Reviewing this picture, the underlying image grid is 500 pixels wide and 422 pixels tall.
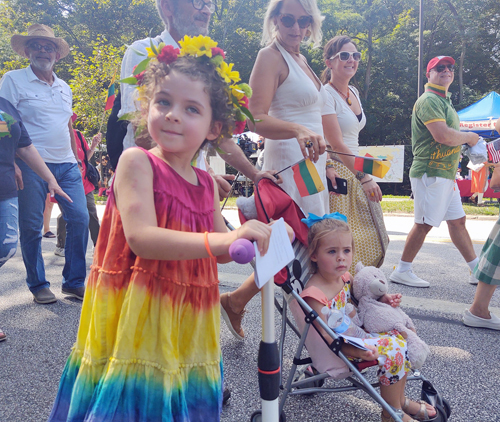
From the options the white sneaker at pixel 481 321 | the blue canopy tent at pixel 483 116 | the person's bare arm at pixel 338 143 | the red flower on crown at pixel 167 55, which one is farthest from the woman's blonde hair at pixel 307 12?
the blue canopy tent at pixel 483 116

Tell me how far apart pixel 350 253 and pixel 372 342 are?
46 cm

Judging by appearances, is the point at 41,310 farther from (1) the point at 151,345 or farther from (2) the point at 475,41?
(2) the point at 475,41

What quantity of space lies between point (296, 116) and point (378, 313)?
1171 mm

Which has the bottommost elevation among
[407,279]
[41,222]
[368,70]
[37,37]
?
[407,279]

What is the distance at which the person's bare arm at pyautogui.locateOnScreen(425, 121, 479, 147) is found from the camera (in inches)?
164

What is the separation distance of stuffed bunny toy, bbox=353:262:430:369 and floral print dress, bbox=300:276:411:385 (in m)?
0.04

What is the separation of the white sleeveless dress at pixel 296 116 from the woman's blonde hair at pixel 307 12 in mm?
221

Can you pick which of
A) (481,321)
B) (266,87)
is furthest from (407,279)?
(266,87)

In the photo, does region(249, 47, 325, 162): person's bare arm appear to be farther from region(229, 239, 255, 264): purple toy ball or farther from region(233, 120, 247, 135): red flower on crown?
region(229, 239, 255, 264): purple toy ball

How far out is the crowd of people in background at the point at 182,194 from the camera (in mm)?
1298

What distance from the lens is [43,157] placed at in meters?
3.82

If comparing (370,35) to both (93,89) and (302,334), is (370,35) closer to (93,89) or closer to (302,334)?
(93,89)

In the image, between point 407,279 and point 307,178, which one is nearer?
point 307,178

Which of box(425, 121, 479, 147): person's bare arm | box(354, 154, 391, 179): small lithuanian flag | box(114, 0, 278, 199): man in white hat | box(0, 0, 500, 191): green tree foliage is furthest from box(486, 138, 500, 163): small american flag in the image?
box(0, 0, 500, 191): green tree foliage
